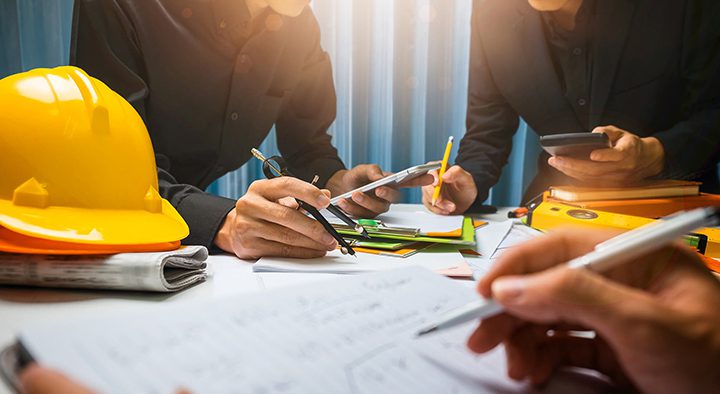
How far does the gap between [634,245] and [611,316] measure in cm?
5

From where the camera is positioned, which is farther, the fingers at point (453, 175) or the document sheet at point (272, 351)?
the fingers at point (453, 175)

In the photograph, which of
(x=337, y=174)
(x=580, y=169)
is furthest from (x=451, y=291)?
(x=337, y=174)

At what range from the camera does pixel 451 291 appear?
430 millimetres

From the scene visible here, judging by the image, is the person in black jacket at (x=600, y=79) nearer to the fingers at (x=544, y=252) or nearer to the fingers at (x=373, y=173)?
the fingers at (x=373, y=173)

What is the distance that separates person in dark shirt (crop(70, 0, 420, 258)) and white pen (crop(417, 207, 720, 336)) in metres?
0.35

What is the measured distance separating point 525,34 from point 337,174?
2.20 ft

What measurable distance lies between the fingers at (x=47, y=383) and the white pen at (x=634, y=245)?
0.67 ft

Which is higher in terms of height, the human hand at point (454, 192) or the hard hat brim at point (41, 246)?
the hard hat brim at point (41, 246)

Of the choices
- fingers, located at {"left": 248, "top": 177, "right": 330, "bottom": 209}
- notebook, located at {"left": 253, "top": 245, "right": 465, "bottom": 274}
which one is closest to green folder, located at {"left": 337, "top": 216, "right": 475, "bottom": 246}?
notebook, located at {"left": 253, "top": 245, "right": 465, "bottom": 274}

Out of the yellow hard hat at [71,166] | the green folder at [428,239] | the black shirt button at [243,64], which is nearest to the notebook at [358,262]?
the green folder at [428,239]

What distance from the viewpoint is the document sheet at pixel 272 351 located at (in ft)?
0.86

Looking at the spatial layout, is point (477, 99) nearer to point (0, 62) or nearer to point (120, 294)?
point (120, 294)

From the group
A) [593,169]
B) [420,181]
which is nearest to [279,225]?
[420,181]

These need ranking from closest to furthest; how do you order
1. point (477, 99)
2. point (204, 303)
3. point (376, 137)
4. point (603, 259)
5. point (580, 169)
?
point (603, 259) < point (204, 303) < point (580, 169) < point (477, 99) < point (376, 137)
